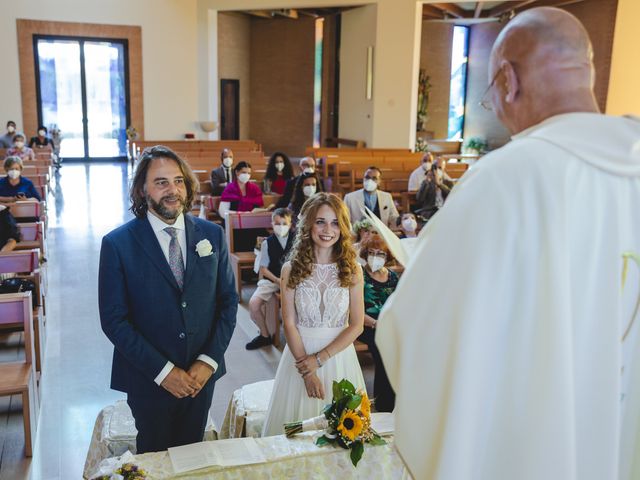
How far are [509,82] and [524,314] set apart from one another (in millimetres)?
440

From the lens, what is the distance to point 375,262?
467 cm

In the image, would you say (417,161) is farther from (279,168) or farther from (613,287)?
(613,287)

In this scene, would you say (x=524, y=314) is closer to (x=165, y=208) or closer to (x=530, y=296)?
(x=530, y=296)

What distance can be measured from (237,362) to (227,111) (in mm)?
17122

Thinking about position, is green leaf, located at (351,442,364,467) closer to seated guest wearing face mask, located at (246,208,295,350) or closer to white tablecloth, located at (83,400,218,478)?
white tablecloth, located at (83,400,218,478)

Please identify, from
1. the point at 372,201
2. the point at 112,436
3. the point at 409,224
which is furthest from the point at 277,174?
the point at 112,436

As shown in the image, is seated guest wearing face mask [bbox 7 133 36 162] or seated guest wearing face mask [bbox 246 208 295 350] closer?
seated guest wearing face mask [bbox 246 208 295 350]

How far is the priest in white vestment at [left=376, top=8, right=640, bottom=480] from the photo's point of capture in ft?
3.47

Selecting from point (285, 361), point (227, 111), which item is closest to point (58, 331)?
point (285, 361)

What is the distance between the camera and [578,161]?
3.58 ft

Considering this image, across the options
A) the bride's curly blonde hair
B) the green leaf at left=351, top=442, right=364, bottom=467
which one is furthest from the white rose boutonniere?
the green leaf at left=351, top=442, right=364, bottom=467

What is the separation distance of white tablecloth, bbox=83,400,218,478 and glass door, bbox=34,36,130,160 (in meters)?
17.3

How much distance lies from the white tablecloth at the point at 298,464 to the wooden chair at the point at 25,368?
5.77 feet

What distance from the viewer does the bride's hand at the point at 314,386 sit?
10.6 ft
